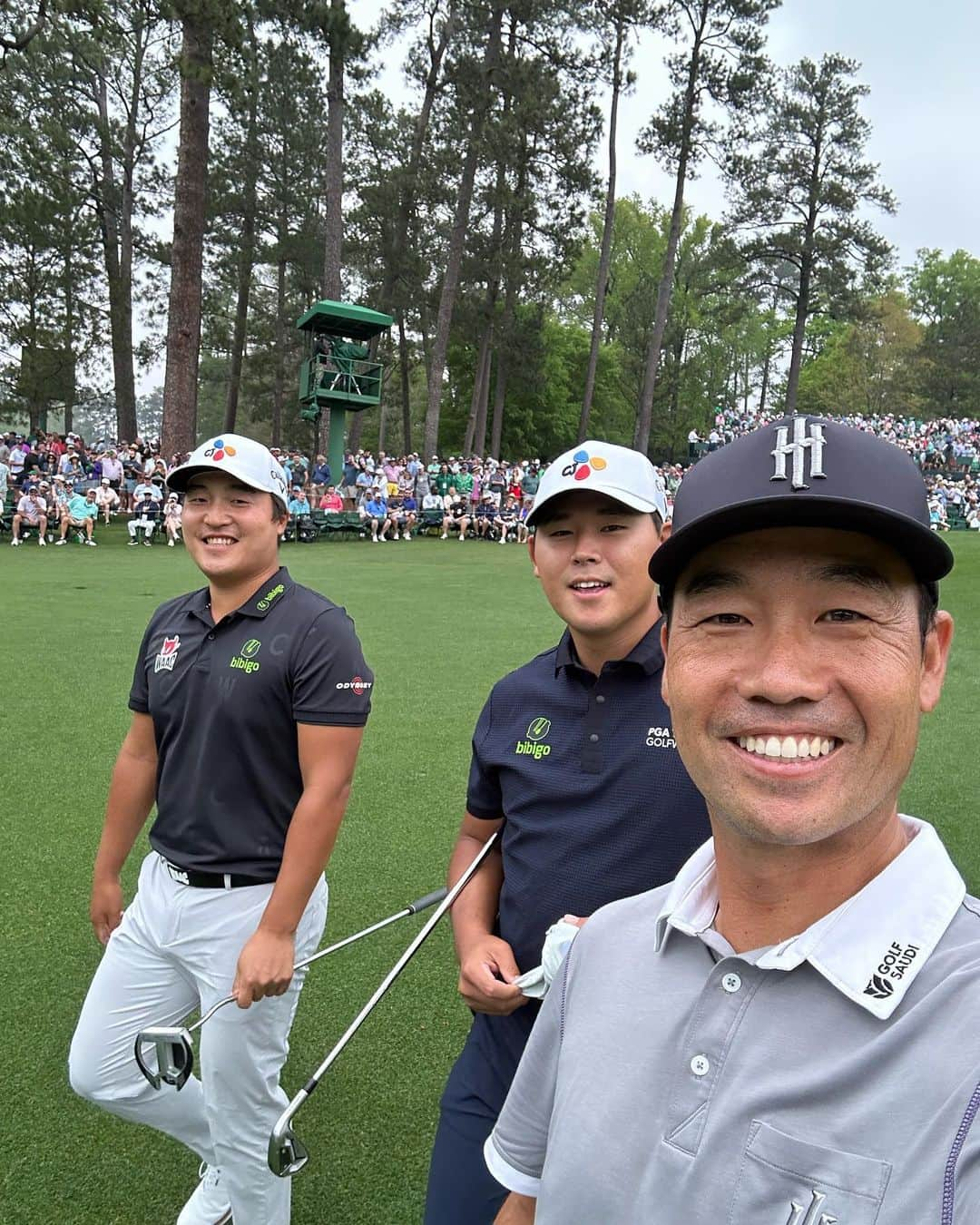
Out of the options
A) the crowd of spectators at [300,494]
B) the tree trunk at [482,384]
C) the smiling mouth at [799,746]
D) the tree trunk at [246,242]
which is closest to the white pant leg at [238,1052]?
the smiling mouth at [799,746]

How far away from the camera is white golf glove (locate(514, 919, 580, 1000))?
1.72 m

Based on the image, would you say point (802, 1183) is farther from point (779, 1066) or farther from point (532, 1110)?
point (532, 1110)

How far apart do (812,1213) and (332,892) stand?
3.65 meters

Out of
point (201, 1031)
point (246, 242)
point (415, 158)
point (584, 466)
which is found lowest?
point (201, 1031)

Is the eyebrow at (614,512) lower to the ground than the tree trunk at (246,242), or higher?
lower

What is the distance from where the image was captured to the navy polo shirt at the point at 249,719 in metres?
2.43

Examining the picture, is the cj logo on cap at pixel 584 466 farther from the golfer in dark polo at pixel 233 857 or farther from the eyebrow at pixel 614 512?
the golfer in dark polo at pixel 233 857

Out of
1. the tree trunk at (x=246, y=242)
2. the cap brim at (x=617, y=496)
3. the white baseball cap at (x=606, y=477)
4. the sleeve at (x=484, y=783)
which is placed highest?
the tree trunk at (x=246, y=242)

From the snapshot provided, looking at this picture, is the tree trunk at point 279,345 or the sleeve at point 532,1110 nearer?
the sleeve at point 532,1110

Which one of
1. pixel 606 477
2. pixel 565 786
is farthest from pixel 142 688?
pixel 606 477

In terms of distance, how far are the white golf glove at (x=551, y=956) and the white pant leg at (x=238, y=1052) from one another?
0.86m

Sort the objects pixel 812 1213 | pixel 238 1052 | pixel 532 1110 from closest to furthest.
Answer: pixel 812 1213 < pixel 532 1110 < pixel 238 1052

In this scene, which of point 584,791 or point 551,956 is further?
point 584,791

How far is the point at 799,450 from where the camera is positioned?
1.05 m
